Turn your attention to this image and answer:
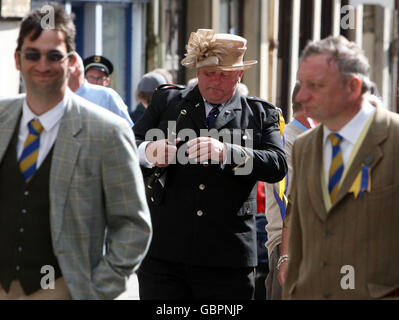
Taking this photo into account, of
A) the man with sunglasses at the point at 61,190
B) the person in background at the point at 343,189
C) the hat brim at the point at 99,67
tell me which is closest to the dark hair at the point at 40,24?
the man with sunglasses at the point at 61,190

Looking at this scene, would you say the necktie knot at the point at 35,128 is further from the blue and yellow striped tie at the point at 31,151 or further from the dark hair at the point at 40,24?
the dark hair at the point at 40,24

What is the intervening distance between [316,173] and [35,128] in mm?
1230

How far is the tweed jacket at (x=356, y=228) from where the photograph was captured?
439cm

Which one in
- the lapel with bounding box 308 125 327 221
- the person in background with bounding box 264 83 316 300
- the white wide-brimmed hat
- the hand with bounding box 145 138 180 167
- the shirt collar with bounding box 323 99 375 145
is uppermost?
the white wide-brimmed hat

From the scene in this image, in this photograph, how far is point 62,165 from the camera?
4.33 metres

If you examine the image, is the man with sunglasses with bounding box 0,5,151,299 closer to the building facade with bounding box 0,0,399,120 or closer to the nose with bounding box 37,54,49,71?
the nose with bounding box 37,54,49,71

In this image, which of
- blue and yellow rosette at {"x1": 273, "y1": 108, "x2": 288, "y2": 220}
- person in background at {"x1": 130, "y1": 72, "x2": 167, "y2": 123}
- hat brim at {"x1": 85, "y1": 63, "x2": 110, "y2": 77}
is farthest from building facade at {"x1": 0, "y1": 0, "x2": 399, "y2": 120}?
blue and yellow rosette at {"x1": 273, "y1": 108, "x2": 288, "y2": 220}

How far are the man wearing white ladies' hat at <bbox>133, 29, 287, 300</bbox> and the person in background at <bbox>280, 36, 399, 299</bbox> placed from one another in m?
1.09

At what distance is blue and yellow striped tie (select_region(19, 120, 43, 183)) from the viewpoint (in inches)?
173

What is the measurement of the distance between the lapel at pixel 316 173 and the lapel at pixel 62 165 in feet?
3.38

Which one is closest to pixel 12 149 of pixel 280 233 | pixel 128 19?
pixel 280 233

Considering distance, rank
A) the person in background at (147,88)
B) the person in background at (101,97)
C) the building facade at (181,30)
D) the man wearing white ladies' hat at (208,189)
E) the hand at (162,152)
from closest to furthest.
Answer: the hand at (162,152), the man wearing white ladies' hat at (208,189), the person in background at (101,97), the person in background at (147,88), the building facade at (181,30)

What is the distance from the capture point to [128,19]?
50.0ft
